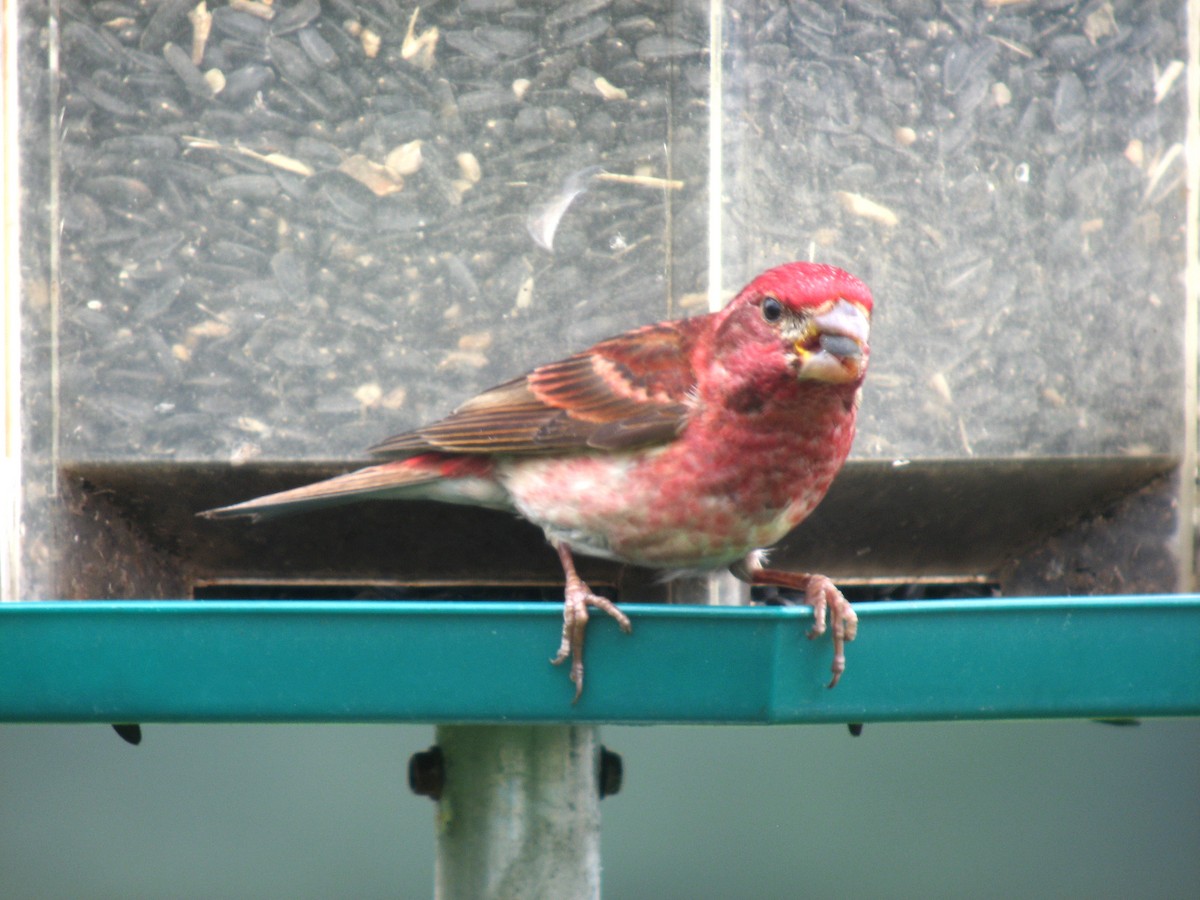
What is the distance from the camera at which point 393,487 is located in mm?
4402

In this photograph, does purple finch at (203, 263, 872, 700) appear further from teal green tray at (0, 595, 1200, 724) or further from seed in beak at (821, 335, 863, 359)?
teal green tray at (0, 595, 1200, 724)

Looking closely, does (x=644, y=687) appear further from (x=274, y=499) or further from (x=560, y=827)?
(x=274, y=499)

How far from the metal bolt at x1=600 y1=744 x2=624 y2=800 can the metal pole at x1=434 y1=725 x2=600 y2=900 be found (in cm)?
4

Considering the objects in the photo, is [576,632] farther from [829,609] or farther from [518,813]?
[518,813]

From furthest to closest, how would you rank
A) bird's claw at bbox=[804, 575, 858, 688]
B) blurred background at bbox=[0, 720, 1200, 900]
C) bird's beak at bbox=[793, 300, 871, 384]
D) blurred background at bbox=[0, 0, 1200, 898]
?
blurred background at bbox=[0, 720, 1200, 900], blurred background at bbox=[0, 0, 1200, 898], bird's beak at bbox=[793, 300, 871, 384], bird's claw at bbox=[804, 575, 858, 688]

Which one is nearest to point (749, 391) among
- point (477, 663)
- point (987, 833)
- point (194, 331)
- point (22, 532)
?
point (477, 663)

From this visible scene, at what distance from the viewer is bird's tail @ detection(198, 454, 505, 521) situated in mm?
4309

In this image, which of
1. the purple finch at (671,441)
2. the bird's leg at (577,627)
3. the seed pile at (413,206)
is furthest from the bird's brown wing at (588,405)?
the bird's leg at (577,627)

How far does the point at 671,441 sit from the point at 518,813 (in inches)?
34.8

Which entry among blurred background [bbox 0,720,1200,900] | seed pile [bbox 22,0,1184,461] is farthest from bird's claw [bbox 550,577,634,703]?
blurred background [bbox 0,720,1200,900]

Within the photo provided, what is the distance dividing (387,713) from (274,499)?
0.87m

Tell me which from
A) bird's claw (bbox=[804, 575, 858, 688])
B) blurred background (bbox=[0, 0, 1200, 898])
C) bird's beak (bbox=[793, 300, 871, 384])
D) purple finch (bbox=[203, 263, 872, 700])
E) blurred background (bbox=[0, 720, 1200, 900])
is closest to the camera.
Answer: bird's claw (bbox=[804, 575, 858, 688])

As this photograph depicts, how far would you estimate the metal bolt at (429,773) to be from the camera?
4.29 metres

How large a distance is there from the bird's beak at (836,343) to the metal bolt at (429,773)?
1.20m
